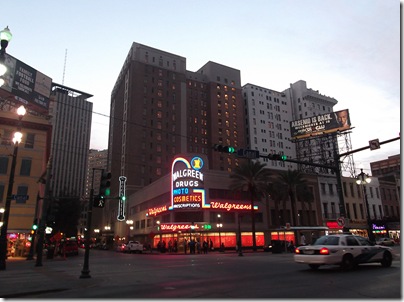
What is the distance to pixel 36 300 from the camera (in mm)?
9867

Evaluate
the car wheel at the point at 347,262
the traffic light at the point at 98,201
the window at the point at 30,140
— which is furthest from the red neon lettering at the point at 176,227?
the car wheel at the point at 347,262

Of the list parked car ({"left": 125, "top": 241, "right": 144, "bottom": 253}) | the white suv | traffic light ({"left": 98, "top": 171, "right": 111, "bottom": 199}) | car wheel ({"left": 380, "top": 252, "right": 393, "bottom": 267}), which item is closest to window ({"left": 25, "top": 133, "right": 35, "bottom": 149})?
parked car ({"left": 125, "top": 241, "right": 144, "bottom": 253})

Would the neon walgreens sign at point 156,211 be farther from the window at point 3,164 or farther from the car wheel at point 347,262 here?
the car wheel at point 347,262

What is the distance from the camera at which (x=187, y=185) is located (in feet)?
167

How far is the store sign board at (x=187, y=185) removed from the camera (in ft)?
166

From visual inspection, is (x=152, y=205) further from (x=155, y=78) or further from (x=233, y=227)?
(x=155, y=78)

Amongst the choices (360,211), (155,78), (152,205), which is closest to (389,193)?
(360,211)

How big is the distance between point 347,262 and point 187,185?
3709cm

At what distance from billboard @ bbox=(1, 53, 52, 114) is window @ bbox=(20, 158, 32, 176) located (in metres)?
6.94

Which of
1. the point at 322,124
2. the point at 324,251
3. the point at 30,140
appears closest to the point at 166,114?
the point at 322,124

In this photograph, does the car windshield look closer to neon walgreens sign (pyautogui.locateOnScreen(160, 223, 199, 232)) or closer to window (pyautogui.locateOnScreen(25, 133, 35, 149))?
neon walgreens sign (pyautogui.locateOnScreen(160, 223, 199, 232))

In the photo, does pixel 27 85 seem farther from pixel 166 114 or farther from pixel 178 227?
pixel 166 114

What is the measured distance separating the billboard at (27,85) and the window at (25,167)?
6944 millimetres

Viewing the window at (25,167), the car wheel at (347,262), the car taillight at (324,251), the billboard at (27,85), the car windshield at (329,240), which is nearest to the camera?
the car taillight at (324,251)
